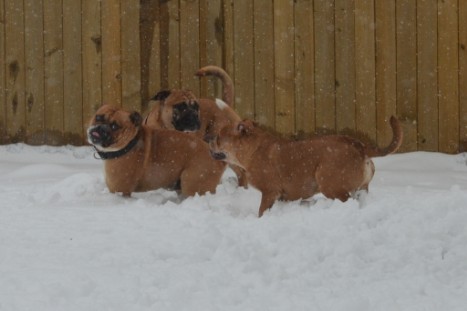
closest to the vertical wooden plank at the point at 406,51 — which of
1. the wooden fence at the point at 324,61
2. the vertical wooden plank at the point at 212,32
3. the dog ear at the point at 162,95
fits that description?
the wooden fence at the point at 324,61

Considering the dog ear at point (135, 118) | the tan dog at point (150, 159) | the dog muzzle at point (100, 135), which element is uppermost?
the dog ear at point (135, 118)

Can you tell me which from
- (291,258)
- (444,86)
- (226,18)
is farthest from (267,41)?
(291,258)

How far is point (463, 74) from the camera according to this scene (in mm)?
7715

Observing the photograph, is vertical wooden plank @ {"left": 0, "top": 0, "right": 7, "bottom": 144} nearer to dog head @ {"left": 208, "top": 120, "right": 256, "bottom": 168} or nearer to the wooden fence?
the wooden fence

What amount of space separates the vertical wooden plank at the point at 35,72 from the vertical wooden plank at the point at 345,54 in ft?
8.91

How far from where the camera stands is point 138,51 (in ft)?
25.8

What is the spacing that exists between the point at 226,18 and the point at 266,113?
0.91m

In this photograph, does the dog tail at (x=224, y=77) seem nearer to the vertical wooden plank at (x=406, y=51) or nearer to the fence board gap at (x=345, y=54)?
the fence board gap at (x=345, y=54)

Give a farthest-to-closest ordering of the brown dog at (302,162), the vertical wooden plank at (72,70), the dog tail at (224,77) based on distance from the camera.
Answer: the vertical wooden plank at (72,70) < the dog tail at (224,77) < the brown dog at (302,162)

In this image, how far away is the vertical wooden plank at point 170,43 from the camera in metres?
7.77

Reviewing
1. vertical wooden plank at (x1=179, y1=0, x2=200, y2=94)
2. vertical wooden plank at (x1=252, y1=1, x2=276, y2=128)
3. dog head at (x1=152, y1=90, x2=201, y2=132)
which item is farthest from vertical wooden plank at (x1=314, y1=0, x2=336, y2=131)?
dog head at (x1=152, y1=90, x2=201, y2=132)

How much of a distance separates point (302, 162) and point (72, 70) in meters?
3.76

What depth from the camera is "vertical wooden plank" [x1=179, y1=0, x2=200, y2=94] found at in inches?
306

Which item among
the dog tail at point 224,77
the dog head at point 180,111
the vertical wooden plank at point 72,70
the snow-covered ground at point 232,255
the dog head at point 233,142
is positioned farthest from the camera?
the vertical wooden plank at point 72,70
